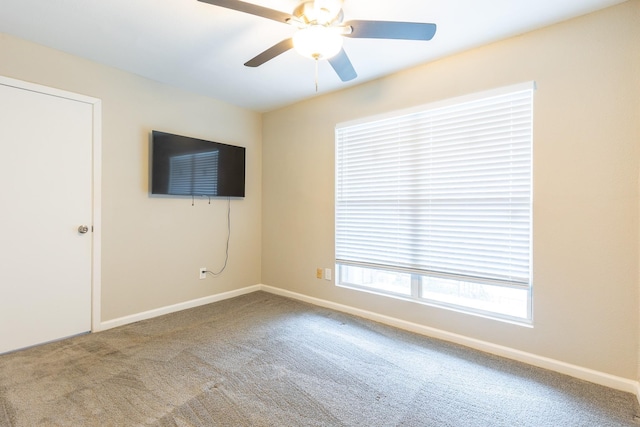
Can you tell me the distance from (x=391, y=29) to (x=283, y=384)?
88.0 inches

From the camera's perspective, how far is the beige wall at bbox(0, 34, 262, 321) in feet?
8.50

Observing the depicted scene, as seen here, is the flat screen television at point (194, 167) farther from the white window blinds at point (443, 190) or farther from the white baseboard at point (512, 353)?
the white baseboard at point (512, 353)

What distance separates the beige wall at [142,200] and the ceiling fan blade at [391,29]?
7.60ft

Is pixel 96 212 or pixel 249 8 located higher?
pixel 249 8

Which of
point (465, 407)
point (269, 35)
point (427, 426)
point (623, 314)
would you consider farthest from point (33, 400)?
point (623, 314)

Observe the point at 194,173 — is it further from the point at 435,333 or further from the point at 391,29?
the point at 435,333

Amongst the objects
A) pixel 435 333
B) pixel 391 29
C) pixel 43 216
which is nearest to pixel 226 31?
pixel 391 29

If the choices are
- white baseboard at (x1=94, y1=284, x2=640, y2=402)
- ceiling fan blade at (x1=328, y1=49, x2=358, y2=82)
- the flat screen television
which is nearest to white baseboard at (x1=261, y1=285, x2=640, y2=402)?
white baseboard at (x1=94, y1=284, x2=640, y2=402)

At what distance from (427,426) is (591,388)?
3.91 ft

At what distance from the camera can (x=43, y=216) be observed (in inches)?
96.5

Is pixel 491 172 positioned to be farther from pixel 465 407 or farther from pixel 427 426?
pixel 427 426

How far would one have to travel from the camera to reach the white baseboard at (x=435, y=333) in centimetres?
194

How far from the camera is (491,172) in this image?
7.75ft

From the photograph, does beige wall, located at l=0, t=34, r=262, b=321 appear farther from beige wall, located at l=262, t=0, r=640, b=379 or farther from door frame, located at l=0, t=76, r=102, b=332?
beige wall, located at l=262, t=0, r=640, b=379
